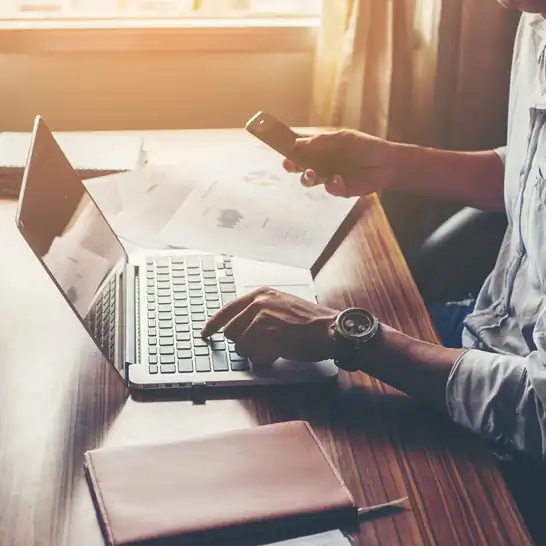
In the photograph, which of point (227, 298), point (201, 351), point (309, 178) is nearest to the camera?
point (201, 351)

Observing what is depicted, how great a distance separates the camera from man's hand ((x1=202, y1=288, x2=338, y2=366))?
90 centimetres

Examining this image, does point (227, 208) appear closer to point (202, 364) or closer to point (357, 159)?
point (357, 159)

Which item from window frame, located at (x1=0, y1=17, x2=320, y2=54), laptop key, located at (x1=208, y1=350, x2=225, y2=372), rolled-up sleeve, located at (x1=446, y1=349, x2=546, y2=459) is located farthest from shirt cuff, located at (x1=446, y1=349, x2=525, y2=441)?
window frame, located at (x1=0, y1=17, x2=320, y2=54)

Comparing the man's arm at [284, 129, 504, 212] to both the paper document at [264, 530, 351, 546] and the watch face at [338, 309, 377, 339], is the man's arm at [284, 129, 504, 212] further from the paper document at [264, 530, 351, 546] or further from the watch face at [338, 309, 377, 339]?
the paper document at [264, 530, 351, 546]

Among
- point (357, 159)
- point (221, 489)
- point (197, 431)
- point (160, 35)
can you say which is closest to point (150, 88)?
point (160, 35)

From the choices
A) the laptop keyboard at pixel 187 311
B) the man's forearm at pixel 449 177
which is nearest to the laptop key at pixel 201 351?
the laptop keyboard at pixel 187 311

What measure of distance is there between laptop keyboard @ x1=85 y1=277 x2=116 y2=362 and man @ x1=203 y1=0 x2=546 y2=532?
0.34 ft

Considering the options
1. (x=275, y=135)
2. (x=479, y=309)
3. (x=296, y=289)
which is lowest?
(x=479, y=309)

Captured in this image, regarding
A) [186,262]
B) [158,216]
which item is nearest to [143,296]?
[186,262]

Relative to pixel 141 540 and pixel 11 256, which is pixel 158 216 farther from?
pixel 141 540

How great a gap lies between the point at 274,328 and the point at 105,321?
0.18 meters

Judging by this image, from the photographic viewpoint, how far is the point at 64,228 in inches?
35.6

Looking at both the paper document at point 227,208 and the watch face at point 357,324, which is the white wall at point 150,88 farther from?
the watch face at point 357,324

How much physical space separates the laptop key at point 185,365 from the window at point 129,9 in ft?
3.27
